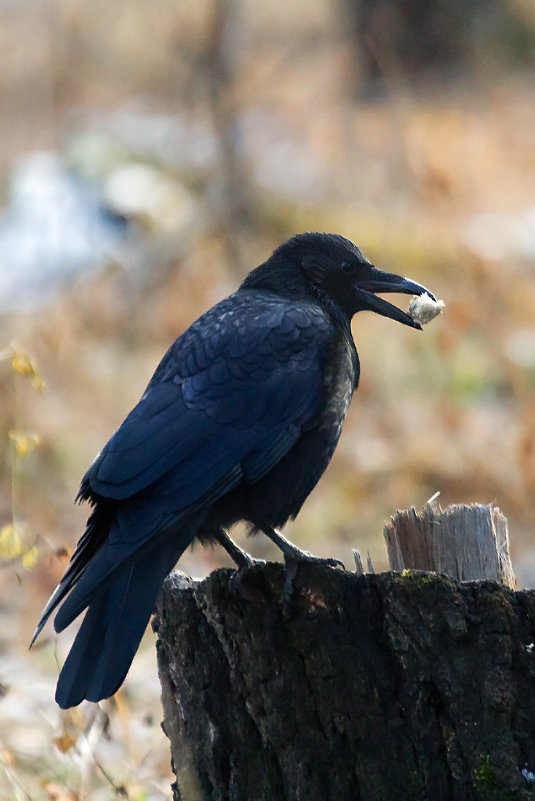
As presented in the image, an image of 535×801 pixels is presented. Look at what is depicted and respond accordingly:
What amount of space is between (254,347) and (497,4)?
12169 mm

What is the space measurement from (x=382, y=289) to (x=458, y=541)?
1281 millimetres

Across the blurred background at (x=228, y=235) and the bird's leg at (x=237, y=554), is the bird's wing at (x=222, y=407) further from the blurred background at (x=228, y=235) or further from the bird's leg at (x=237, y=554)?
the blurred background at (x=228, y=235)

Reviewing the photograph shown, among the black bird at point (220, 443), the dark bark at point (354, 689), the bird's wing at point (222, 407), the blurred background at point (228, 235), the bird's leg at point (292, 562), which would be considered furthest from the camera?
the blurred background at point (228, 235)

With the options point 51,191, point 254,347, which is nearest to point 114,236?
point 51,191

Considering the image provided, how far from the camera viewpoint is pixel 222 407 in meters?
3.31

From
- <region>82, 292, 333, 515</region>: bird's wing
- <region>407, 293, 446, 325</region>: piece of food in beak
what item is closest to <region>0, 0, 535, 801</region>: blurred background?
<region>82, 292, 333, 515</region>: bird's wing

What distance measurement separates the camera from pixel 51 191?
1008cm

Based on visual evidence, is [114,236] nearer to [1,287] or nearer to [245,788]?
[1,287]

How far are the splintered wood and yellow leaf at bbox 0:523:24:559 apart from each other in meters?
1.19

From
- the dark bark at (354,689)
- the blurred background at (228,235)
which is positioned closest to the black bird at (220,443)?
the dark bark at (354,689)

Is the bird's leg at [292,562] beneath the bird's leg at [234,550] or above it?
beneath

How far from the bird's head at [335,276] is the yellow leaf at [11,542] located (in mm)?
1284

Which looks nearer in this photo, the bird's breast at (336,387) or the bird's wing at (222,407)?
the bird's wing at (222,407)

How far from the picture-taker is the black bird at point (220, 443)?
114 inches
